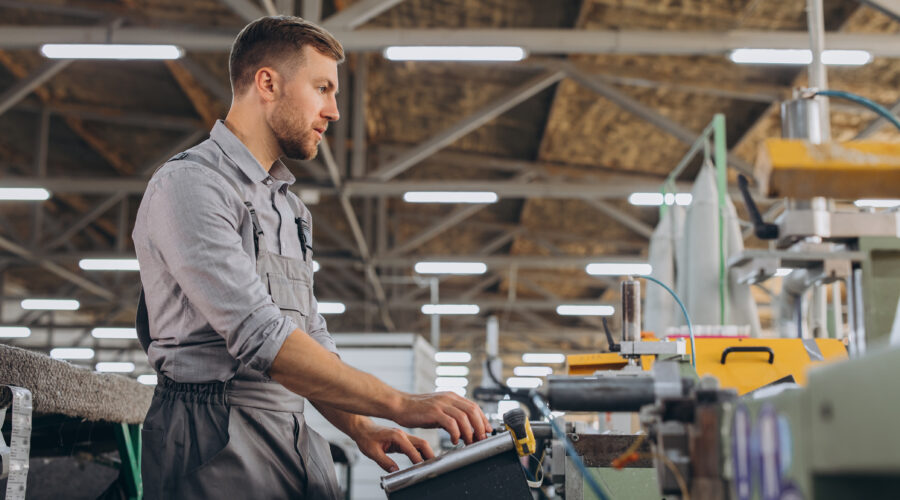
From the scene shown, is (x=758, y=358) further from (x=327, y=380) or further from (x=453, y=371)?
(x=453, y=371)

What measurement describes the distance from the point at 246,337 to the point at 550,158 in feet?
29.0

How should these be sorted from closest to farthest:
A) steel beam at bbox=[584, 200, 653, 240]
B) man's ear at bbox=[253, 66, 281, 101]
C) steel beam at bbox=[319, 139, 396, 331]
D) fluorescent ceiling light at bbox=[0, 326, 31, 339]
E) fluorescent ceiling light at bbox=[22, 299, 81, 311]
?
man's ear at bbox=[253, 66, 281, 101] → steel beam at bbox=[319, 139, 396, 331] → steel beam at bbox=[584, 200, 653, 240] → fluorescent ceiling light at bbox=[22, 299, 81, 311] → fluorescent ceiling light at bbox=[0, 326, 31, 339]

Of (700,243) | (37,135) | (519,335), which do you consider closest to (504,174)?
(37,135)

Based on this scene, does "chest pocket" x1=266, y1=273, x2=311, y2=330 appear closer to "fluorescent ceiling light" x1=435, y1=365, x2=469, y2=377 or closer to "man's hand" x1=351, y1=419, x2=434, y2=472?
"man's hand" x1=351, y1=419, x2=434, y2=472

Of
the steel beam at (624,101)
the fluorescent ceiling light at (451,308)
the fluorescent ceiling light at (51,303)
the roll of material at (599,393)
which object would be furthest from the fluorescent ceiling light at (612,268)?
the roll of material at (599,393)

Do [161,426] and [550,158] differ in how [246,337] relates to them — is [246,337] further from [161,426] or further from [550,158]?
[550,158]

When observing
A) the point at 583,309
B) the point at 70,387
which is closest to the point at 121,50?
the point at 70,387

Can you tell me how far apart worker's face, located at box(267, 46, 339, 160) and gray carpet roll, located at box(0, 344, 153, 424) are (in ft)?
2.26

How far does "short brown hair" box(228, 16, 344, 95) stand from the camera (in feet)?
6.21

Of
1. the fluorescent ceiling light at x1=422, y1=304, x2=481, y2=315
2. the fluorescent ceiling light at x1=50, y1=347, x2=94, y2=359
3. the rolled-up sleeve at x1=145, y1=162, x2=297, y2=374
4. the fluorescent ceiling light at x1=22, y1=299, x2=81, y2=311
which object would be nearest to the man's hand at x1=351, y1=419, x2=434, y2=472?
the rolled-up sleeve at x1=145, y1=162, x2=297, y2=374

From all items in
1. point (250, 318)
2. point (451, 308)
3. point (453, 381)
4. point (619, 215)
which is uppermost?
point (619, 215)

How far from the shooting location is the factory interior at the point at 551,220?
43.2 inches

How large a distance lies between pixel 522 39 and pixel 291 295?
436cm

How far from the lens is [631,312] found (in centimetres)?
284
